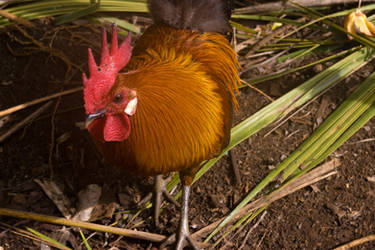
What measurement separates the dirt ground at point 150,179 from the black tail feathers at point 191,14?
2.83 feet

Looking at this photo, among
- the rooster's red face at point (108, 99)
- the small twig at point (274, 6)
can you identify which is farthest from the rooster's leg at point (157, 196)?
the small twig at point (274, 6)

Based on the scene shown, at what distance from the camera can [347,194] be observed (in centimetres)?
291

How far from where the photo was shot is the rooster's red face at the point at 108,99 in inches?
74.1

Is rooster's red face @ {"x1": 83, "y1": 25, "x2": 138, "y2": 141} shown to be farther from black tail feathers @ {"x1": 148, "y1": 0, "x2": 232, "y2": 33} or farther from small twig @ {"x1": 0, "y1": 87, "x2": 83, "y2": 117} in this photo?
small twig @ {"x1": 0, "y1": 87, "x2": 83, "y2": 117}

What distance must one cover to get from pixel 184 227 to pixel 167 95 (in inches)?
40.9

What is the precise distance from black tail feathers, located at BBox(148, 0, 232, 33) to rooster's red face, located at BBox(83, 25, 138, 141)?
715 millimetres

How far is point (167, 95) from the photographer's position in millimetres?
2109

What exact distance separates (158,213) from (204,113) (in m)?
0.97

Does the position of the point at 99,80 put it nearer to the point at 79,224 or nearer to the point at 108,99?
the point at 108,99

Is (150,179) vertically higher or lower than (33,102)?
lower

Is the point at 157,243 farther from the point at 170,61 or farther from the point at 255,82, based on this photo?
the point at 255,82

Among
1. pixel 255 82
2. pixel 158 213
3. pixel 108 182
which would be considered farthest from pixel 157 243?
pixel 255 82

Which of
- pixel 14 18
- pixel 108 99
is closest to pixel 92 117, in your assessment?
pixel 108 99

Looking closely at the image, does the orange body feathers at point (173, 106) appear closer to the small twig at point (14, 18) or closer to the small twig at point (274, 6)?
the small twig at point (274, 6)
